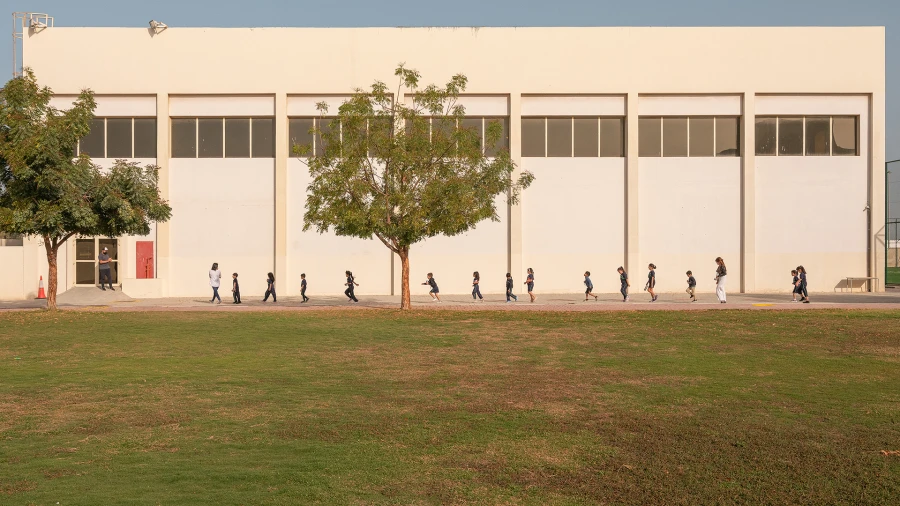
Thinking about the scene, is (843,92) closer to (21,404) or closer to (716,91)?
(716,91)

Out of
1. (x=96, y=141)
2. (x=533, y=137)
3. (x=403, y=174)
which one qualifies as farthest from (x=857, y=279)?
(x=96, y=141)

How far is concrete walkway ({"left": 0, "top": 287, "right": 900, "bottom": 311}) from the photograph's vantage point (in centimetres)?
Result: 2894

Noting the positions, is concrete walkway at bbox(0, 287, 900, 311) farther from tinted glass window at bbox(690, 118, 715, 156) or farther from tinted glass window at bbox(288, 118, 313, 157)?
tinted glass window at bbox(288, 118, 313, 157)

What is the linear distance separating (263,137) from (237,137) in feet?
3.46

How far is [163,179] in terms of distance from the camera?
3662cm

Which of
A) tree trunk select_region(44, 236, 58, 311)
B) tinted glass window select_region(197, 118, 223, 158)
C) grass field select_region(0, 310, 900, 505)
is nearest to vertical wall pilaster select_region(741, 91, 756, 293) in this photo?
grass field select_region(0, 310, 900, 505)

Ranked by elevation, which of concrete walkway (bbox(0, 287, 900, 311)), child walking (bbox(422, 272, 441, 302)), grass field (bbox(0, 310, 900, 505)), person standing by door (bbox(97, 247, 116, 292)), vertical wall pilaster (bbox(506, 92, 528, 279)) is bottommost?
grass field (bbox(0, 310, 900, 505))

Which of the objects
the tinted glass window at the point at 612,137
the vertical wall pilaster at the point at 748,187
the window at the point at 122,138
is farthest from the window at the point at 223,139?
the vertical wall pilaster at the point at 748,187

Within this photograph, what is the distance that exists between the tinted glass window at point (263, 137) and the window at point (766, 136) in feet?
64.5

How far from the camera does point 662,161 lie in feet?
123

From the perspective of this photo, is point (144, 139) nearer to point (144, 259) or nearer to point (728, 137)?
point (144, 259)

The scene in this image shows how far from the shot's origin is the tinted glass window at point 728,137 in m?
37.8

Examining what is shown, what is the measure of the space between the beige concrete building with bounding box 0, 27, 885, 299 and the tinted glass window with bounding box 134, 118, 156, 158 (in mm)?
61

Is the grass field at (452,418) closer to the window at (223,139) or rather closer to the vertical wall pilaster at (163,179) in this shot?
the vertical wall pilaster at (163,179)
